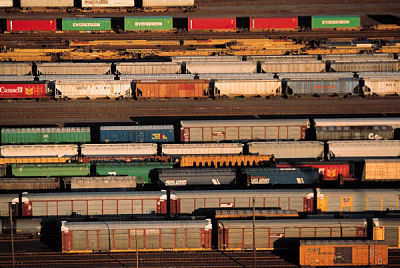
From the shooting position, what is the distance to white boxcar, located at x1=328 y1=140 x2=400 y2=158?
77.8 metres

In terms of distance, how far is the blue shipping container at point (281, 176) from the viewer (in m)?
70.7

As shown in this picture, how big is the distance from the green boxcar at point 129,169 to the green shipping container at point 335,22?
48.0m

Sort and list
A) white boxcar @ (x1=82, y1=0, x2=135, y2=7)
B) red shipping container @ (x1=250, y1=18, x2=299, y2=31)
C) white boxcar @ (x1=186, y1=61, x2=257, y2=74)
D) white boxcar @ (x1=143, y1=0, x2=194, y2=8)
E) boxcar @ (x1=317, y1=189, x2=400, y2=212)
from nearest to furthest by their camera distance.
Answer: boxcar @ (x1=317, y1=189, x2=400, y2=212)
white boxcar @ (x1=186, y1=61, x2=257, y2=74)
red shipping container @ (x1=250, y1=18, x2=299, y2=31)
white boxcar @ (x1=143, y1=0, x2=194, y2=8)
white boxcar @ (x1=82, y1=0, x2=135, y2=7)

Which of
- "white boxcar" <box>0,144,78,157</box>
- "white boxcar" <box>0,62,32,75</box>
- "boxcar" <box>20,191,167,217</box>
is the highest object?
"white boxcar" <box>0,62,32,75</box>

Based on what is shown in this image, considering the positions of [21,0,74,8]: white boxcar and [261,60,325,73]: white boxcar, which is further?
[21,0,74,8]: white boxcar

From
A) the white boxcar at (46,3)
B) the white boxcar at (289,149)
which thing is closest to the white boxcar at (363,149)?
the white boxcar at (289,149)

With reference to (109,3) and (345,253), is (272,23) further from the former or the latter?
(345,253)

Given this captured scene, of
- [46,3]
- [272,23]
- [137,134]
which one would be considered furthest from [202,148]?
[46,3]

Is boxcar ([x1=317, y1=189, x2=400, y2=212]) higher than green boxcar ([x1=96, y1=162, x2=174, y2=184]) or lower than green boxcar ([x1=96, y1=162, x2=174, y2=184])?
lower

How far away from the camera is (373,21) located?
11506cm

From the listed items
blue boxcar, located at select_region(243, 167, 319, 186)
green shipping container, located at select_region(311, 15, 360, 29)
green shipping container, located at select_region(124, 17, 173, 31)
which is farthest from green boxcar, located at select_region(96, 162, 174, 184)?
green shipping container, located at select_region(311, 15, 360, 29)

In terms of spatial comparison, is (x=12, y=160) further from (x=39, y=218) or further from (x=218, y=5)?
(x=218, y=5)

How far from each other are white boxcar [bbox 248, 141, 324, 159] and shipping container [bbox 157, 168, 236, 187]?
281 inches

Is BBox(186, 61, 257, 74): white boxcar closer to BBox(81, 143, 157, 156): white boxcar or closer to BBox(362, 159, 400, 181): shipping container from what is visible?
BBox(81, 143, 157, 156): white boxcar
